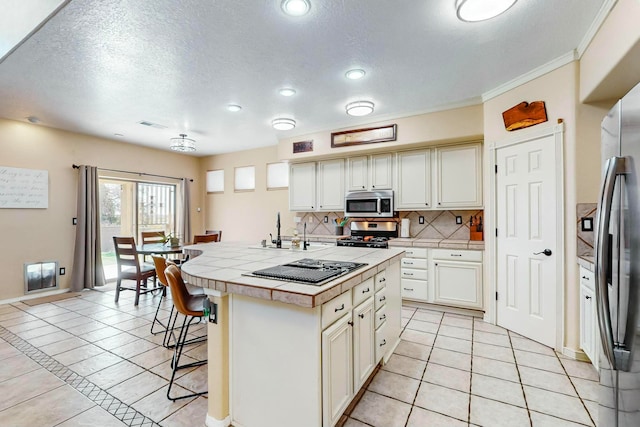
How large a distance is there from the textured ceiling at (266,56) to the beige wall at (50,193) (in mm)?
557

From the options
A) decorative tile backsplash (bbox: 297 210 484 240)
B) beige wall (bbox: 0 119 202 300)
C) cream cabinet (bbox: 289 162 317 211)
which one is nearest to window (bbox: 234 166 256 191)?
cream cabinet (bbox: 289 162 317 211)

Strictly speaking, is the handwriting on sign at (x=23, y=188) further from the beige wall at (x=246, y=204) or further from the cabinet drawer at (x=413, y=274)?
the cabinet drawer at (x=413, y=274)

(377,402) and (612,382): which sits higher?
(612,382)

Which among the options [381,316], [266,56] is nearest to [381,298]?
[381,316]

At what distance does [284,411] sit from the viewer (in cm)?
155

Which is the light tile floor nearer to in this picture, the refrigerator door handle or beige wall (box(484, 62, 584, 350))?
beige wall (box(484, 62, 584, 350))

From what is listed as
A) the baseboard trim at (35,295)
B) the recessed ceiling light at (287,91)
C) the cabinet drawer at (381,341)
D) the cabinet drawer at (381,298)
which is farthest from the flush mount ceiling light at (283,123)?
the baseboard trim at (35,295)

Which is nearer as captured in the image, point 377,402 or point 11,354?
point 377,402

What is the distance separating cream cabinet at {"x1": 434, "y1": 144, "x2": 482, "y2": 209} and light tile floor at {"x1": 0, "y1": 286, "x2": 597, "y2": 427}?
1.54 m

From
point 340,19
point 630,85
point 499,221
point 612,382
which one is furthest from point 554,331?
point 340,19

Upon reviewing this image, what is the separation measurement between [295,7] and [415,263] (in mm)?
3192

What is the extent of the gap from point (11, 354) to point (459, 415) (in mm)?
3742

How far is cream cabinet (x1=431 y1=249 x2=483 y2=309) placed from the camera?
3594mm

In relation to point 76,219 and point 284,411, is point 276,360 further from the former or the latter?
point 76,219
